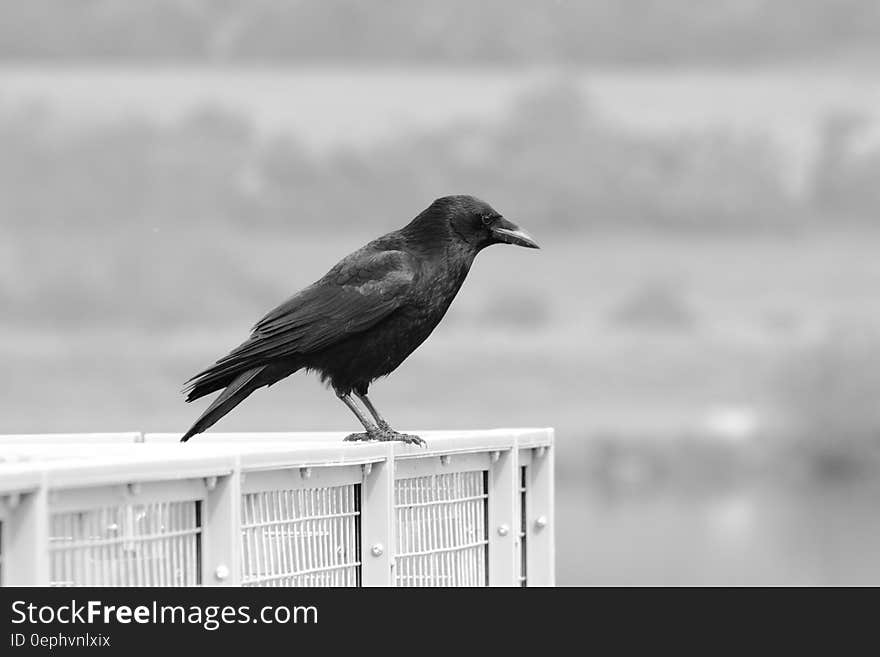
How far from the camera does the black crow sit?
5773mm

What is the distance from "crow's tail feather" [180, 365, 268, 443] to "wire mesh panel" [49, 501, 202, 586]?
5.14 ft

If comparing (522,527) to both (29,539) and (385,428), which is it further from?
(29,539)

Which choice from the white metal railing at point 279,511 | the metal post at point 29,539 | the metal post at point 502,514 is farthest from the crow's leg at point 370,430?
the metal post at point 29,539

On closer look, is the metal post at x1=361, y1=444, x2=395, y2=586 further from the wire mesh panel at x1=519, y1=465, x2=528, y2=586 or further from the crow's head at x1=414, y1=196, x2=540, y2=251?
the crow's head at x1=414, y1=196, x2=540, y2=251

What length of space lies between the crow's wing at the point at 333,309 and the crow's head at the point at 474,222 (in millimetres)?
281

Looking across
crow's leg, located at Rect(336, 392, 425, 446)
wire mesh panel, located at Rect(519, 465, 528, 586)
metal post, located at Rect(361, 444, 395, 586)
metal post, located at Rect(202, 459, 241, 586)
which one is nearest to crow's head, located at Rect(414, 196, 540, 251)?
crow's leg, located at Rect(336, 392, 425, 446)

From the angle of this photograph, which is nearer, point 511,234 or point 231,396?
point 231,396

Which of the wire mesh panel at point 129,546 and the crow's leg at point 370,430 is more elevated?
the crow's leg at point 370,430

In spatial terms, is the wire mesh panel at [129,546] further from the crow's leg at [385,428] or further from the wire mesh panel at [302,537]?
the crow's leg at [385,428]

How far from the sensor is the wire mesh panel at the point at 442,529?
194 inches

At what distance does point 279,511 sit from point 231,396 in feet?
4.98

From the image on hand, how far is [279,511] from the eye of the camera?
13.8 feet

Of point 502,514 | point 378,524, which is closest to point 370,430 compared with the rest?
point 502,514
